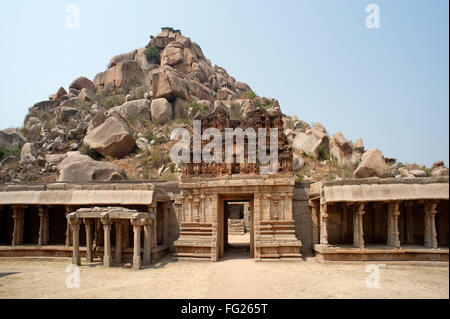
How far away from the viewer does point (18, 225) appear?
14742 mm

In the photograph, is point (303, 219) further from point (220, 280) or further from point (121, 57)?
point (121, 57)

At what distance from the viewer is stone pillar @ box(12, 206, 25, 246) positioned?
14539 mm

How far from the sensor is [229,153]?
15.0 meters

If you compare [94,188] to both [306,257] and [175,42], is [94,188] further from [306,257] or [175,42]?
[175,42]

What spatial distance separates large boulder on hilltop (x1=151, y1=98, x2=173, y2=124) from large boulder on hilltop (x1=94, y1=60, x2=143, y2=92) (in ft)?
31.1

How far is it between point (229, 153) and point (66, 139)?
26.1 meters

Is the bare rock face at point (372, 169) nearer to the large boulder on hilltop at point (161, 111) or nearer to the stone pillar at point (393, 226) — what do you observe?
the stone pillar at point (393, 226)

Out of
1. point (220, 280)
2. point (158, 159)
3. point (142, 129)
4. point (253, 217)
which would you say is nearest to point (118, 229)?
point (220, 280)

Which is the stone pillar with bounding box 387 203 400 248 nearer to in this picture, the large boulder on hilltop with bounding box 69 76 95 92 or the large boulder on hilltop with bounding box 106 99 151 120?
the large boulder on hilltop with bounding box 106 99 151 120

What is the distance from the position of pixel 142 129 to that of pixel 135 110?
2.91 meters

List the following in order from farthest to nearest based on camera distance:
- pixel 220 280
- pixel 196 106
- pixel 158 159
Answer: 1. pixel 196 106
2. pixel 158 159
3. pixel 220 280

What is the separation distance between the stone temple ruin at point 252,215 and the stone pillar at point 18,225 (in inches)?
1.9

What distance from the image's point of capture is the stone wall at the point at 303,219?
46.8 ft
